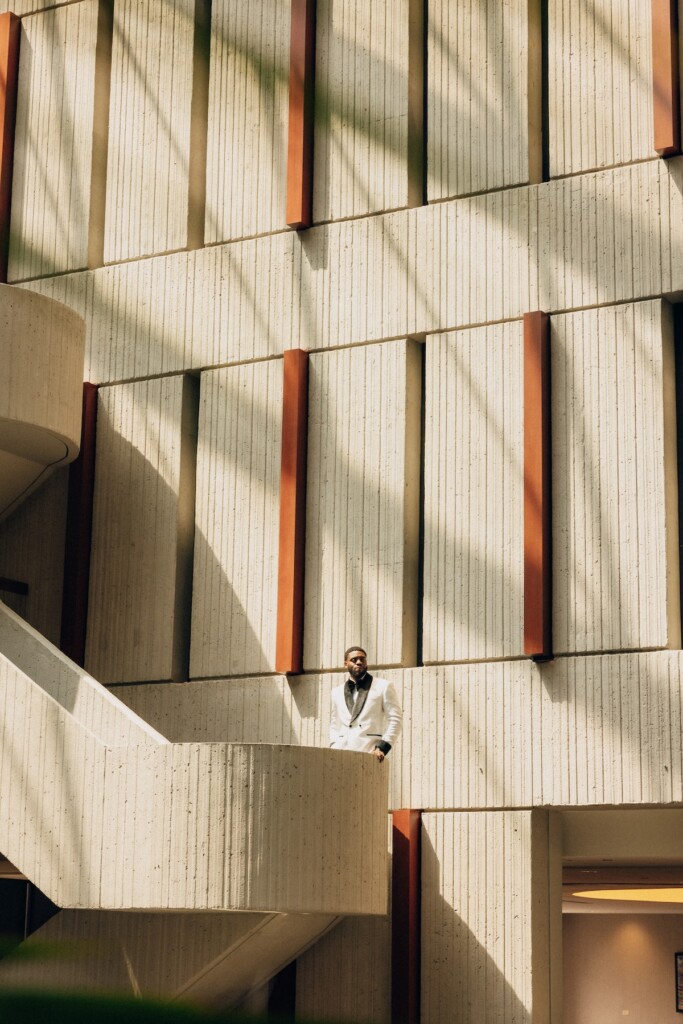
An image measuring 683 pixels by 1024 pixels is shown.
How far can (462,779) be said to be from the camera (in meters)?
18.4

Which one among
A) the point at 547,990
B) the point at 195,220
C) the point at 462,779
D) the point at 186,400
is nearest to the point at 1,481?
the point at 186,400

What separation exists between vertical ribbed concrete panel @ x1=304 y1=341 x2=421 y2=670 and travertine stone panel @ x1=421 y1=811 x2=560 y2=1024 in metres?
2.51

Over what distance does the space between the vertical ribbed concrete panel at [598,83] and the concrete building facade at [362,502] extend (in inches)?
1.9

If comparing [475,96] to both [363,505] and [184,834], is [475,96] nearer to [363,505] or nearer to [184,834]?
[363,505]

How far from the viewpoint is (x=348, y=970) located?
1875 centimetres

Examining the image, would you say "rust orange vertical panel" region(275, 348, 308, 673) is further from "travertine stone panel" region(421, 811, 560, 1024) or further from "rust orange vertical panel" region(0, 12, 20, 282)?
"rust orange vertical panel" region(0, 12, 20, 282)

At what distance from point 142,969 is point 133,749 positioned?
3.49 m

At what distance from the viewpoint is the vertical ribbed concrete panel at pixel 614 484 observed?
1758cm

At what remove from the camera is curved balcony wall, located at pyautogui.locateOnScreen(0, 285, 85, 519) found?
19938 millimetres

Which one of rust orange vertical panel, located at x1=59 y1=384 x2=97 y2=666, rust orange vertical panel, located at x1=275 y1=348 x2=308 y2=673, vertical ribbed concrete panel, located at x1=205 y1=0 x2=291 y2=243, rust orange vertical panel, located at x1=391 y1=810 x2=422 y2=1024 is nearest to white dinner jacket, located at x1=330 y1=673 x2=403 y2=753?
rust orange vertical panel, located at x1=391 y1=810 x2=422 y2=1024

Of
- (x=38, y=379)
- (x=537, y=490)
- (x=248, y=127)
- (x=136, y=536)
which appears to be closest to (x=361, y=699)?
(x=537, y=490)

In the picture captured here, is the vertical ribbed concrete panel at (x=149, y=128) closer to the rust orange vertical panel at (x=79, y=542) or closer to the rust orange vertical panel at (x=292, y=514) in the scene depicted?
the rust orange vertical panel at (x=79, y=542)

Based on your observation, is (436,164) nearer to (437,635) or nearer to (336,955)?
(437,635)

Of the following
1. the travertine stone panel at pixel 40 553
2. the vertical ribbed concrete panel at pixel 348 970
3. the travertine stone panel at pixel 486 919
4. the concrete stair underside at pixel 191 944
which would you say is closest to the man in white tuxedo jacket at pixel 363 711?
the travertine stone panel at pixel 486 919
